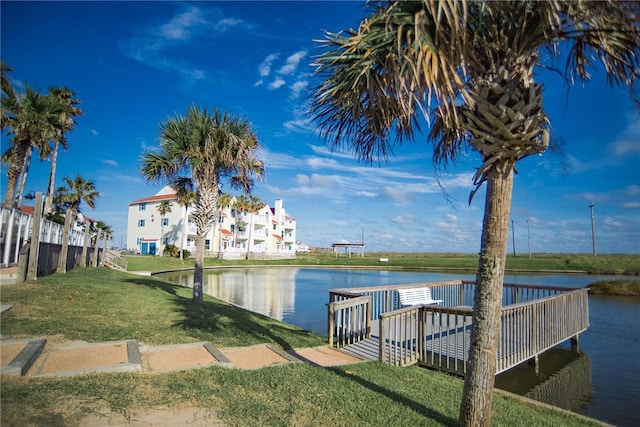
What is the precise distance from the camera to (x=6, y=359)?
4605 mm

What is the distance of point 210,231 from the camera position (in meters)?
56.4

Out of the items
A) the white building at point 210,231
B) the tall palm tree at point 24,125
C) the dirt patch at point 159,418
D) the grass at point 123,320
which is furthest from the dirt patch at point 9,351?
the white building at point 210,231

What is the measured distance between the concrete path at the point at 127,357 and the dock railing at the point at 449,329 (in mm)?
910

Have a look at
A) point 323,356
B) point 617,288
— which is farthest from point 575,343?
point 617,288

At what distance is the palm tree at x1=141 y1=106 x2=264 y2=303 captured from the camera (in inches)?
470

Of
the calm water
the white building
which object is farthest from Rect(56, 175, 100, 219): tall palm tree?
the calm water

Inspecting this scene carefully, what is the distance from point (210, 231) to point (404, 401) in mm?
54538

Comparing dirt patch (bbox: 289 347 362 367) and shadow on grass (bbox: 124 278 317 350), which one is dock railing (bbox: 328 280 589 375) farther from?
shadow on grass (bbox: 124 278 317 350)

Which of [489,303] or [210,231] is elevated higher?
[210,231]

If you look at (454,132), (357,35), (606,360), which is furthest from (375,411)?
(606,360)

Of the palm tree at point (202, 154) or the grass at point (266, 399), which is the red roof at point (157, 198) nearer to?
the palm tree at point (202, 154)

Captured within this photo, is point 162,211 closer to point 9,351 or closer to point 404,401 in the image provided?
point 9,351

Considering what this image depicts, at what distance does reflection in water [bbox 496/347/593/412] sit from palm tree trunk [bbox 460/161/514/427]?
3.96 metres

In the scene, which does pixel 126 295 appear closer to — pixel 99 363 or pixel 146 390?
pixel 99 363
